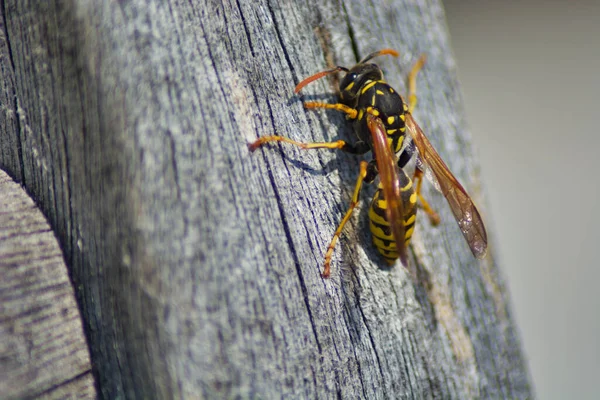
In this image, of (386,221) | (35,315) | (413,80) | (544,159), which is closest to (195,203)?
(35,315)

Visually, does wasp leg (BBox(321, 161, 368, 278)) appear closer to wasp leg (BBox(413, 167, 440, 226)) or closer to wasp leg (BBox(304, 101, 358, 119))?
wasp leg (BBox(304, 101, 358, 119))

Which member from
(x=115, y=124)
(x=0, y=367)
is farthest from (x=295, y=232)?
(x=0, y=367)

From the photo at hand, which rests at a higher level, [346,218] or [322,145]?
[322,145]

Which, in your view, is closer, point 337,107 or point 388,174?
point 337,107

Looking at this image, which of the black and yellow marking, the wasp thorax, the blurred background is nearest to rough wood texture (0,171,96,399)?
the black and yellow marking

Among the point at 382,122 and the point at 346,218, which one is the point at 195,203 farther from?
the point at 382,122

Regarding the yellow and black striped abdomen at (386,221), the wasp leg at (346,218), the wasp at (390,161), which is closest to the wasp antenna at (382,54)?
the wasp at (390,161)

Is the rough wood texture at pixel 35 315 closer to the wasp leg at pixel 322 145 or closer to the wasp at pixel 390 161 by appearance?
the wasp leg at pixel 322 145
